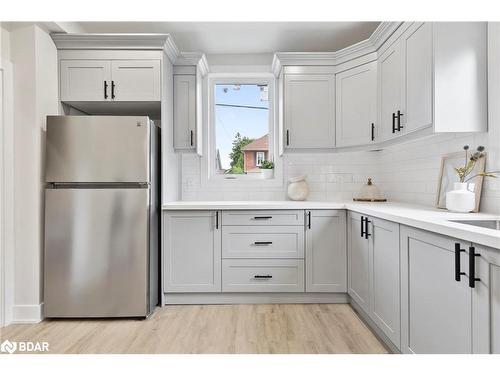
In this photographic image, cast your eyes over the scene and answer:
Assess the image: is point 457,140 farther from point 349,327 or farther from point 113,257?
point 113,257

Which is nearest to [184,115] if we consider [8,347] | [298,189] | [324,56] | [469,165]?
[298,189]

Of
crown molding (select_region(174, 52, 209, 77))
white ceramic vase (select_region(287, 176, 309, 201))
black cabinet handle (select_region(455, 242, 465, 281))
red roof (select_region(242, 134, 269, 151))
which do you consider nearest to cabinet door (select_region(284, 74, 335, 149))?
white ceramic vase (select_region(287, 176, 309, 201))

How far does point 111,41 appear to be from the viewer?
113 inches

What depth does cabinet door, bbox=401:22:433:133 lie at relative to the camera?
2.20 m

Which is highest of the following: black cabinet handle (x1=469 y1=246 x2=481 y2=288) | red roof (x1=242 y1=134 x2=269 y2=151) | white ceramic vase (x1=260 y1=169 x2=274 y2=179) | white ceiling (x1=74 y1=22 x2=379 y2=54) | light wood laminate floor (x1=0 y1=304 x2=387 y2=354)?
white ceiling (x1=74 y1=22 x2=379 y2=54)

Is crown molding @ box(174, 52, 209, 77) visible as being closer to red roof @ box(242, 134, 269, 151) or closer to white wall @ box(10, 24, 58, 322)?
red roof @ box(242, 134, 269, 151)

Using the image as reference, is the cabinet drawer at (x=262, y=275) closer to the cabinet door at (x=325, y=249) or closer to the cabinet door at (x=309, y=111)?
the cabinet door at (x=325, y=249)

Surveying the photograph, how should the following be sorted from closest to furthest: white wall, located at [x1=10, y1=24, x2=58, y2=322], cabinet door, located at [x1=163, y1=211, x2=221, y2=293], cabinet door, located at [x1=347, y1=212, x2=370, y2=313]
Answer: cabinet door, located at [x1=347, y1=212, x2=370, y2=313]
white wall, located at [x1=10, y1=24, x2=58, y2=322]
cabinet door, located at [x1=163, y1=211, x2=221, y2=293]

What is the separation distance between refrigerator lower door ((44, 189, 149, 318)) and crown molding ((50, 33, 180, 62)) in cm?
123

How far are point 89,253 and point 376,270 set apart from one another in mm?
2137

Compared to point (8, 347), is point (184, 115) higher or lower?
higher

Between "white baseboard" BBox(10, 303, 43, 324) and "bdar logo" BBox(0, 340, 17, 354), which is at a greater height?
"white baseboard" BBox(10, 303, 43, 324)

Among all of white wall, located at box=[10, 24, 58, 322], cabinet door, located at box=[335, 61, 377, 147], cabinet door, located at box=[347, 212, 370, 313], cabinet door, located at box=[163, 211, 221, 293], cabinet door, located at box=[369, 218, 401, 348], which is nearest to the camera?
cabinet door, located at box=[369, 218, 401, 348]

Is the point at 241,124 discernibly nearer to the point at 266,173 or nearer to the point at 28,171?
the point at 266,173
